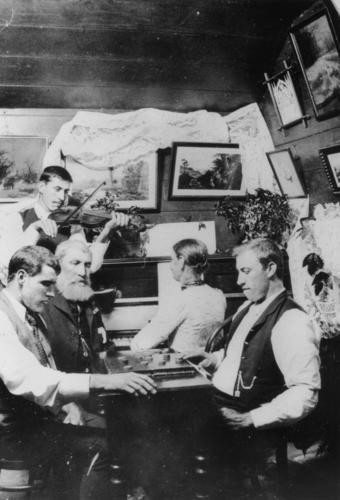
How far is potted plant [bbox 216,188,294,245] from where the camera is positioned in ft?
9.28

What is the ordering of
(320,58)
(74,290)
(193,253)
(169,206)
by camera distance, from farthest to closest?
(169,206)
(193,253)
(320,58)
(74,290)

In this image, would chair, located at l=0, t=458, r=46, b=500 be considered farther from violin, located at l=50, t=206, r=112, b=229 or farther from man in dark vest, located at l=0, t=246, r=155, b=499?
violin, located at l=50, t=206, r=112, b=229

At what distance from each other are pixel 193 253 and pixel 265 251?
40cm

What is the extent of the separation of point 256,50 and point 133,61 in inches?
29.4

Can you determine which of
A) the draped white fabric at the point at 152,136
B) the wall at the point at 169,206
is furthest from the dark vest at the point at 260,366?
the draped white fabric at the point at 152,136

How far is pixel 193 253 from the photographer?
273cm

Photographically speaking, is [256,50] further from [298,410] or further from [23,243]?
[298,410]

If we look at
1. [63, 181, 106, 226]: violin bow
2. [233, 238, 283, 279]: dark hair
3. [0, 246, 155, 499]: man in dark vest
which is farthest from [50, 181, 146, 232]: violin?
[233, 238, 283, 279]: dark hair

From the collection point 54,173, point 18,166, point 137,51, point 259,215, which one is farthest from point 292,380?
point 137,51

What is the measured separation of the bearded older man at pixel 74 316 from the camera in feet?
7.82

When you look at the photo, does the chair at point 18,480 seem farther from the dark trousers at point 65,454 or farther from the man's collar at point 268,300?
the man's collar at point 268,300

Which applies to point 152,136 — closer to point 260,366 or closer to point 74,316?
point 74,316

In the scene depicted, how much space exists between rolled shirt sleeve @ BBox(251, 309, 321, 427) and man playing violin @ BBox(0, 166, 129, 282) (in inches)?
40.9

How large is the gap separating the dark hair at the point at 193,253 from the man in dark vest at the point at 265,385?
45 centimetres
